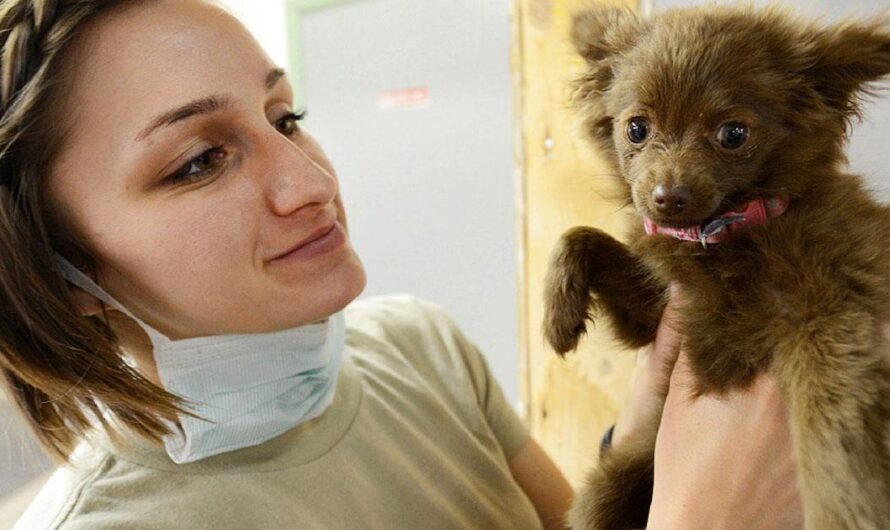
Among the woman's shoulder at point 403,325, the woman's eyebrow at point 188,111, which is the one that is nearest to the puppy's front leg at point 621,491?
the woman's shoulder at point 403,325

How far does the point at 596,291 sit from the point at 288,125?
687 millimetres

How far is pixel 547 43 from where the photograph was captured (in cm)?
219

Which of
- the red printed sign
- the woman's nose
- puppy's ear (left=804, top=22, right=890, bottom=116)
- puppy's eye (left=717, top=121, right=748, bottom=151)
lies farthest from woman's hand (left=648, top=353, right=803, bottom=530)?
the red printed sign

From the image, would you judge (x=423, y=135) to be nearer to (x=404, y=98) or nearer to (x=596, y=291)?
(x=404, y=98)

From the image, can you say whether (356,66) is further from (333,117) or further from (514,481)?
(514,481)

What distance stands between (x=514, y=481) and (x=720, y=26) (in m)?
1.04

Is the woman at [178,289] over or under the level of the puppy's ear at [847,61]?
under

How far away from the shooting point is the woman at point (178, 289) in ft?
3.58

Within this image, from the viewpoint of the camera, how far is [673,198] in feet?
3.69

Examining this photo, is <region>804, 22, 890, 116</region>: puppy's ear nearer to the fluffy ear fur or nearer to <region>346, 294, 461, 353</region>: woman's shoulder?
the fluffy ear fur

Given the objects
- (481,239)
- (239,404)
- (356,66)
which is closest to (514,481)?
(239,404)

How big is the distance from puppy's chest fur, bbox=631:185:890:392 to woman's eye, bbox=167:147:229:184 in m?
0.79

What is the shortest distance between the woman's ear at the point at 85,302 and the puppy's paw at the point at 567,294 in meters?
0.81

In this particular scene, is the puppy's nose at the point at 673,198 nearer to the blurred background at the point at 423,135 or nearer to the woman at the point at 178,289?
the woman at the point at 178,289
